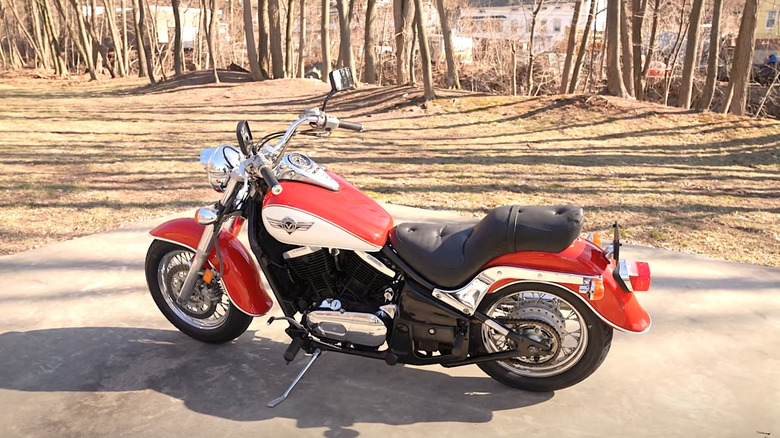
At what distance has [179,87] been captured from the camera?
2023cm

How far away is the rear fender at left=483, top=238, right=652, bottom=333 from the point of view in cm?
295

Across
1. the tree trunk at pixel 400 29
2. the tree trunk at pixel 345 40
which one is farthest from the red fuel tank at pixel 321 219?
the tree trunk at pixel 400 29

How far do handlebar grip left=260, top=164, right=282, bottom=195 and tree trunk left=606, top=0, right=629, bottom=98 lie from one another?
11.8 metres

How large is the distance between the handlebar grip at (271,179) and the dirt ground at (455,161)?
11.1ft

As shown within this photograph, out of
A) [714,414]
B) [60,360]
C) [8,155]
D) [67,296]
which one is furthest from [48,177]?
[714,414]

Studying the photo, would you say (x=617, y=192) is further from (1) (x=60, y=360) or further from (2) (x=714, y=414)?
(1) (x=60, y=360)

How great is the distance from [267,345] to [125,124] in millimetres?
10837

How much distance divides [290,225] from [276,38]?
16.9 metres

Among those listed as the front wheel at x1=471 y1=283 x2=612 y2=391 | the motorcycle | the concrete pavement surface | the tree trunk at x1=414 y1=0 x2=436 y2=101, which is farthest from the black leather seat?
the tree trunk at x1=414 y1=0 x2=436 y2=101

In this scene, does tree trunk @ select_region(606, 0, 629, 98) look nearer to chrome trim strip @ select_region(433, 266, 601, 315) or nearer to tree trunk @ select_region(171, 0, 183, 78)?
chrome trim strip @ select_region(433, 266, 601, 315)

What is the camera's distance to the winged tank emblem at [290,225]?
3.07 metres

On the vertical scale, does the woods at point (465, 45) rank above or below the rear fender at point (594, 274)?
above

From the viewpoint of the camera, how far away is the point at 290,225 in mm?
3090

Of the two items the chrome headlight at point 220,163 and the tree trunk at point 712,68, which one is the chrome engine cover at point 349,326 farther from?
the tree trunk at point 712,68
